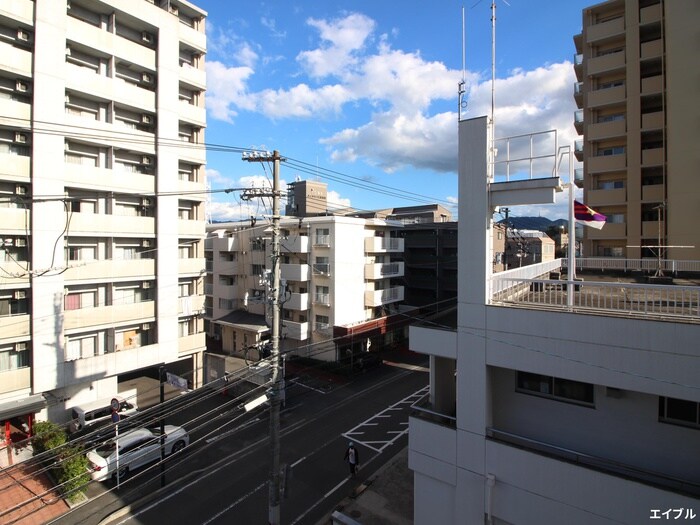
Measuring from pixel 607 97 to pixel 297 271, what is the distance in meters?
23.1

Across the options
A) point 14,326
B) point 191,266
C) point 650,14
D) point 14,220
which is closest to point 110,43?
point 14,220

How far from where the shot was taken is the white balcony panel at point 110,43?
1631 cm

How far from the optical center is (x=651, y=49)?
22.9m

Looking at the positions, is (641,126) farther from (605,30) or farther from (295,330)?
(295,330)

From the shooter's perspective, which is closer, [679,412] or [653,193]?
[679,412]

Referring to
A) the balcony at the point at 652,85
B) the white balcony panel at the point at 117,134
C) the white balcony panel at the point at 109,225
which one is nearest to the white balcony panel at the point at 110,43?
the white balcony panel at the point at 117,134

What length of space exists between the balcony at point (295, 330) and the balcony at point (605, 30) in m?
26.9

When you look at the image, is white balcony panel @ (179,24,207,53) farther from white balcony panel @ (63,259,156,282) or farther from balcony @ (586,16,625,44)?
balcony @ (586,16,625,44)

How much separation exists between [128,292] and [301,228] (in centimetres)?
1168

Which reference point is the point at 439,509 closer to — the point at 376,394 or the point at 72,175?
the point at 376,394

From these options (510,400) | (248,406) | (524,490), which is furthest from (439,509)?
(248,406)

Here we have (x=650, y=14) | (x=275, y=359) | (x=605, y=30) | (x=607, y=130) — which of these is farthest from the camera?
(x=605, y=30)

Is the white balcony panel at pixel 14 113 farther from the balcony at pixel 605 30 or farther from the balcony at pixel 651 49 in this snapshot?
the balcony at pixel 651 49

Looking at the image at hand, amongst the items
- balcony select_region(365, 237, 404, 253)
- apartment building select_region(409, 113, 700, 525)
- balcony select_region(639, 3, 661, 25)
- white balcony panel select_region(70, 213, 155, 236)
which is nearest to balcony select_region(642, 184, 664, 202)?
balcony select_region(639, 3, 661, 25)
